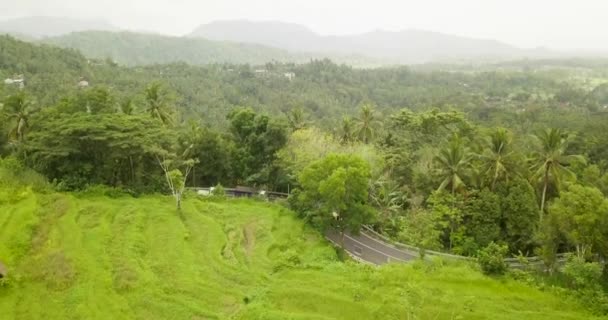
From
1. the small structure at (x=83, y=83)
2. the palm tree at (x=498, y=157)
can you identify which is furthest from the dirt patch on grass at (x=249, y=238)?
the small structure at (x=83, y=83)

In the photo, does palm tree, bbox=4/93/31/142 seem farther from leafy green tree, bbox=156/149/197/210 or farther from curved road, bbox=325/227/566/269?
curved road, bbox=325/227/566/269

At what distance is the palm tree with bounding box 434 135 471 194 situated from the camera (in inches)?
1417

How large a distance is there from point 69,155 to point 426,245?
29.3m

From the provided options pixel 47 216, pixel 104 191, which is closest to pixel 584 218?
pixel 47 216

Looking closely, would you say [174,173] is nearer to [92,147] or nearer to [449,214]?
[92,147]

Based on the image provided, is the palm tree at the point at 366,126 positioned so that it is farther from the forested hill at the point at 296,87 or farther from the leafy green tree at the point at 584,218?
the leafy green tree at the point at 584,218

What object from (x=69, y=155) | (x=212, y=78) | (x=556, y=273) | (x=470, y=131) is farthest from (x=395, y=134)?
(x=212, y=78)

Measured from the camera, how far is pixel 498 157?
1427 inches

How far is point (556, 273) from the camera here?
30406mm

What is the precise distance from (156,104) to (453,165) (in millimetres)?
29995

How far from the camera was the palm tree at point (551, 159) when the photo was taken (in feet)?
119

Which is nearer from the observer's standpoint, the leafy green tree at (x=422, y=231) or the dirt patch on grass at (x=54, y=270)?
the dirt patch on grass at (x=54, y=270)

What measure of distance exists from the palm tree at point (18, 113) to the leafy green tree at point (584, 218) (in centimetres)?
4344

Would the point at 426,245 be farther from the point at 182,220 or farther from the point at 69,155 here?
the point at 69,155
